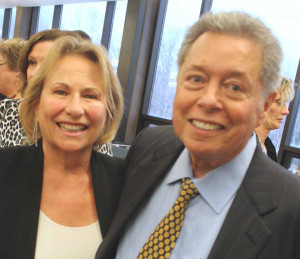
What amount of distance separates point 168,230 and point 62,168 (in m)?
0.63

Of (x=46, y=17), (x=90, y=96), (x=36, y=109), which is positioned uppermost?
(x=46, y=17)

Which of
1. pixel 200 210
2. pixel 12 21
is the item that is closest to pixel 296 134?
pixel 200 210

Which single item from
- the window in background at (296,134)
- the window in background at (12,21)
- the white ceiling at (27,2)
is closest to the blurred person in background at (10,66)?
the window in background at (296,134)

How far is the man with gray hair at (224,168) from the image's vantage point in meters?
A: 1.09

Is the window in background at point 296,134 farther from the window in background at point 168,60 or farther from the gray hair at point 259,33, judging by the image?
the gray hair at point 259,33

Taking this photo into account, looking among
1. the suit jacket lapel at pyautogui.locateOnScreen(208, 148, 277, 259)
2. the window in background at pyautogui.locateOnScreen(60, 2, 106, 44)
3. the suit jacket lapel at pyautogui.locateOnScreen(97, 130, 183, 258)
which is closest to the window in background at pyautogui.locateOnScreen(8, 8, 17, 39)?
the window in background at pyautogui.locateOnScreen(60, 2, 106, 44)

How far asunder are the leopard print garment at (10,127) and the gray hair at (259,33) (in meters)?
1.02

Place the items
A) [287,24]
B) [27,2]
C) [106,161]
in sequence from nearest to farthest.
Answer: [106,161] < [287,24] < [27,2]

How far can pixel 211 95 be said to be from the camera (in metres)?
1.12

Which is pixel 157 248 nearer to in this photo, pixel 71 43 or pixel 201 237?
pixel 201 237

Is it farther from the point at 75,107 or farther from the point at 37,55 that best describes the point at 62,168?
the point at 37,55

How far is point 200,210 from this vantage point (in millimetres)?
1228

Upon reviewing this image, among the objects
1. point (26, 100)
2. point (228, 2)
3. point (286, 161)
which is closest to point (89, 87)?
point (26, 100)

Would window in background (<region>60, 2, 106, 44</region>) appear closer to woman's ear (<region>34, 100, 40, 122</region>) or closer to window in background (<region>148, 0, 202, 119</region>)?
window in background (<region>148, 0, 202, 119</region>)
